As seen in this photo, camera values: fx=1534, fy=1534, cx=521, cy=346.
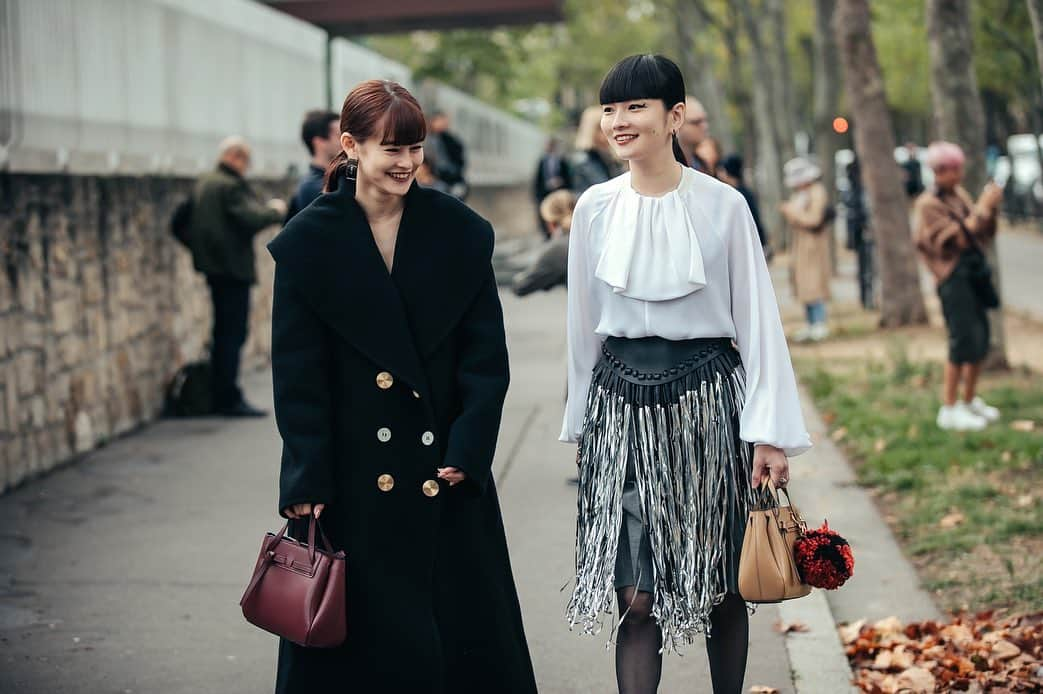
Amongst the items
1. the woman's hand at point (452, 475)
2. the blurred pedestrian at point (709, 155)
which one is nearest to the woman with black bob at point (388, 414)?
the woman's hand at point (452, 475)

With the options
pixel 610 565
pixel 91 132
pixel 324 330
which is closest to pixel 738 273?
pixel 610 565

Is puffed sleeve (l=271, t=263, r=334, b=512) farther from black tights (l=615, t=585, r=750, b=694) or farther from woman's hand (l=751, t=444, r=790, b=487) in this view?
woman's hand (l=751, t=444, r=790, b=487)

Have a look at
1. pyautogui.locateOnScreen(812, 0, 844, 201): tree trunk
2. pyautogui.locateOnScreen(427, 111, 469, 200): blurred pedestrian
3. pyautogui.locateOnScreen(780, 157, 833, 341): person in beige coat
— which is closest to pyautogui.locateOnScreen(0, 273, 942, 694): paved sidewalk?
pyautogui.locateOnScreen(780, 157, 833, 341): person in beige coat

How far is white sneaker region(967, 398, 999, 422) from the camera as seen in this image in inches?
374

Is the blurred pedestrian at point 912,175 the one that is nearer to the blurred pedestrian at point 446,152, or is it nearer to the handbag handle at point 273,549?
the blurred pedestrian at point 446,152

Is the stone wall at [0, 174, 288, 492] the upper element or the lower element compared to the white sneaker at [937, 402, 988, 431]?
upper

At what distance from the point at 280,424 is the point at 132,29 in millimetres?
7521

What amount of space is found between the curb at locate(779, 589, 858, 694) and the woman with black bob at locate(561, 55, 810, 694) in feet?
3.46

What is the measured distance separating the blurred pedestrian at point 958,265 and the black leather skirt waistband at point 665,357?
561cm

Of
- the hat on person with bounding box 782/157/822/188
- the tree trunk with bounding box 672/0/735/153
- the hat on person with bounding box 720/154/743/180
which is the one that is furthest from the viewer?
the tree trunk with bounding box 672/0/735/153

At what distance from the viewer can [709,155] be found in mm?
8695

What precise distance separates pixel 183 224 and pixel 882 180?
7.44 metres

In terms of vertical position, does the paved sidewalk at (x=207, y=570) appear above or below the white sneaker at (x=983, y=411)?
below

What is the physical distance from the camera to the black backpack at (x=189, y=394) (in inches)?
420
